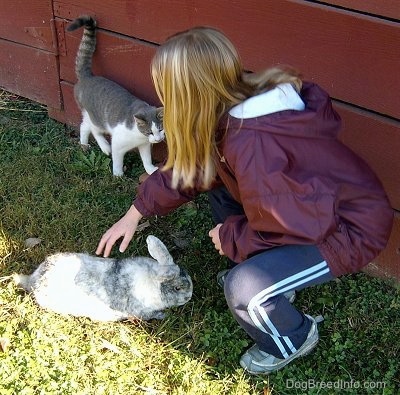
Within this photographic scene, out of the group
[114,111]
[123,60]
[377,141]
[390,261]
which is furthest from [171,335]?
[123,60]

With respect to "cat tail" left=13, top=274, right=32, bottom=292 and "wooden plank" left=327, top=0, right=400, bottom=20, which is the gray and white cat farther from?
"wooden plank" left=327, top=0, right=400, bottom=20

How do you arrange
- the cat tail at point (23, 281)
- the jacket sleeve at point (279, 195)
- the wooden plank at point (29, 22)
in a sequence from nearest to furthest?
the jacket sleeve at point (279, 195) < the cat tail at point (23, 281) < the wooden plank at point (29, 22)

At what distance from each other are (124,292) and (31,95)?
1944 mm

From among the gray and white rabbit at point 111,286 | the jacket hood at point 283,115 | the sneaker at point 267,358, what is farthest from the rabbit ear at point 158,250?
the jacket hood at point 283,115

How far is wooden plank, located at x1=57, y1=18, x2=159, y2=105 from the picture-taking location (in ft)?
10.1

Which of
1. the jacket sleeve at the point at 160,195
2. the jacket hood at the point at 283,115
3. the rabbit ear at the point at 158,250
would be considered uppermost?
the jacket hood at the point at 283,115

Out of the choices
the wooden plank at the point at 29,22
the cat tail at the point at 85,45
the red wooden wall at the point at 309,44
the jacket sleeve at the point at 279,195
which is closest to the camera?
the jacket sleeve at the point at 279,195

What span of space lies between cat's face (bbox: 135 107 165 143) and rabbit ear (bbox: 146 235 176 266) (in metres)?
0.86

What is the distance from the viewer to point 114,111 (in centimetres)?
324

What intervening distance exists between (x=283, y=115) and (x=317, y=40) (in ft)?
2.16

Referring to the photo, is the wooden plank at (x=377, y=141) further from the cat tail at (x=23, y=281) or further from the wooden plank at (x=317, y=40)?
the cat tail at (x=23, y=281)

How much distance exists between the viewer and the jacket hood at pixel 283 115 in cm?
183

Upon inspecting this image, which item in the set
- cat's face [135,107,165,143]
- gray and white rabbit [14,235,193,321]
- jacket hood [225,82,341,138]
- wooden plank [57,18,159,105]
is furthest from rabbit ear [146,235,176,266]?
wooden plank [57,18,159,105]

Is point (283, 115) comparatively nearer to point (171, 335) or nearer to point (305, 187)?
point (305, 187)
